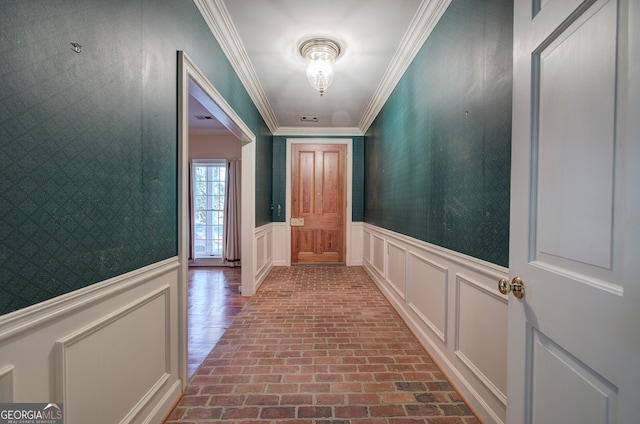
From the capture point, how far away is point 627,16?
597mm

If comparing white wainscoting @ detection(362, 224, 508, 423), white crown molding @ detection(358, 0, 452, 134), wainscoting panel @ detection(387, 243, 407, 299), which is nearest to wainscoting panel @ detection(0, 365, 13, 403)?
white wainscoting @ detection(362, 224, 508, 423)

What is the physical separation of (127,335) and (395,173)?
9.49 ft

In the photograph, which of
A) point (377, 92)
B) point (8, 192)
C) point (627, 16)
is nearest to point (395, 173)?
point (377, 92)

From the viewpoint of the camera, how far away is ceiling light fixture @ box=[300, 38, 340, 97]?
2.55m

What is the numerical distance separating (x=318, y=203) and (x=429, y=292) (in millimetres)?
3395

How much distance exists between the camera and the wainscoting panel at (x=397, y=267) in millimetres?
2877

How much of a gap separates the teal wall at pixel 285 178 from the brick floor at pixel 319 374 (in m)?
2.49

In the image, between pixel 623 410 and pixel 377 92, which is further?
pixel 377 92

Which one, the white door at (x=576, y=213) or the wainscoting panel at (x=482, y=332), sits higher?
the white door at (x=576, y=213)

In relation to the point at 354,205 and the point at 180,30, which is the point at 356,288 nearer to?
the point at 354,205

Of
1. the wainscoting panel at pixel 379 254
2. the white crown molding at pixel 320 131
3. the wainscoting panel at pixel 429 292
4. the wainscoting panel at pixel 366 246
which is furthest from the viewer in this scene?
the white crown molding at pixel 320 131

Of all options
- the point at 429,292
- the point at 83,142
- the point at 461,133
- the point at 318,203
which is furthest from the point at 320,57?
the point at 318,203

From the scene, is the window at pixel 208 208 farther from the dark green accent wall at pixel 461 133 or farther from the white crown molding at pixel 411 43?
the dark green accent wall at pixel 461 133

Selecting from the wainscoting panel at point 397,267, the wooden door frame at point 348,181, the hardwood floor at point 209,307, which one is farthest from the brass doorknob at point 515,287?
the wooden door frame at point 348,181
